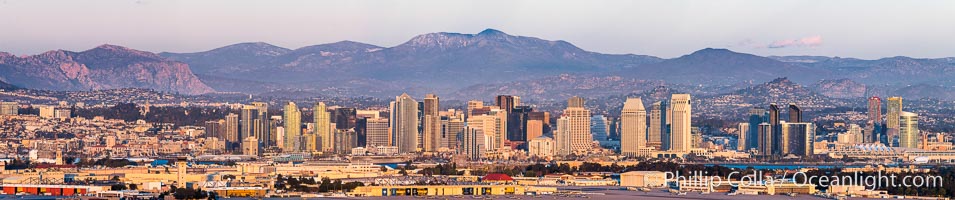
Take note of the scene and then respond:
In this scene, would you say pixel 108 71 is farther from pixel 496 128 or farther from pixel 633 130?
pixel 633 130

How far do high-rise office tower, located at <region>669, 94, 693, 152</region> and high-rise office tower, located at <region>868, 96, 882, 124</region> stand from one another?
1824 cm

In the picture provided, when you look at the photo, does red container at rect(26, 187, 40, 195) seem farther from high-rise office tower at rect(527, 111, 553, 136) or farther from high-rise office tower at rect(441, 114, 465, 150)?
high-rise office tower at rect(527, 111, 553, 136)

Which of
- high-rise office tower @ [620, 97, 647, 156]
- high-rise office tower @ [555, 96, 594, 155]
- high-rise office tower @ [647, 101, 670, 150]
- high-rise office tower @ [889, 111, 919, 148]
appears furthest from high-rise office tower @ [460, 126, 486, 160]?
high-rise office tower @ [889, 111, 919, 148]

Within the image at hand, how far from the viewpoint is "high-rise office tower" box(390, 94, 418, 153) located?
123812 mm

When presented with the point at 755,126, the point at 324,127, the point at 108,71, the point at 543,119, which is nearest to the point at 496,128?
the point at 324,127

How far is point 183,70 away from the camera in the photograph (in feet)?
650

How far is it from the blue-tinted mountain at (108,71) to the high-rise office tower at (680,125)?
64.2 meters

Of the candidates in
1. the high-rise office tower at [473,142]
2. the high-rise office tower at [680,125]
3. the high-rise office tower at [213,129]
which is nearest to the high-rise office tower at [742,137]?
the high-rise office tower at [680,125]

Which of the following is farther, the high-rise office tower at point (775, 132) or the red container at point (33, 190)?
the high-rise office tower at point (775, 132)

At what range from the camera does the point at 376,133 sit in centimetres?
12888

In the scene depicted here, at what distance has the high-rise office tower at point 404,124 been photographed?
123812 mm

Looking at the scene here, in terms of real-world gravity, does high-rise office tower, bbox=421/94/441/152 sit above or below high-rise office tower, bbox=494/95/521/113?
below

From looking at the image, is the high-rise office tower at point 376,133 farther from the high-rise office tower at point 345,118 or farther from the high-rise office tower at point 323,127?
the high-rise office tower at point 323,127

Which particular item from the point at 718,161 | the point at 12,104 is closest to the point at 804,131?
the point at 718,161
